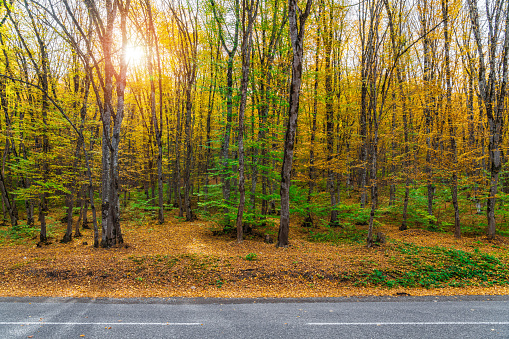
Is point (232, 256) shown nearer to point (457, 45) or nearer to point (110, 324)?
point (110, 324)

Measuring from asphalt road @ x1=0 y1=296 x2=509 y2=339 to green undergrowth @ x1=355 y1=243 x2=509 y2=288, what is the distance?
86cm

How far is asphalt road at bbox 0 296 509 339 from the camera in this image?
458 centimetres

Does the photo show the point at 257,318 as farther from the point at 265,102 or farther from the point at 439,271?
the point at 265,102

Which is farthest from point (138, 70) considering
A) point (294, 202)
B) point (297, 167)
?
point (294, 202)

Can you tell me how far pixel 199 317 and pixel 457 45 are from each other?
63.4 ft

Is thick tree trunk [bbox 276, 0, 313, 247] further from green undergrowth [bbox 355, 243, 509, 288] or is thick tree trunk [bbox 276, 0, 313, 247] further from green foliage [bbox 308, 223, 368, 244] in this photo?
green undergrowth [bbox 355, 243, 509, 288]

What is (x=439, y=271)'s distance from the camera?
7.59 meters

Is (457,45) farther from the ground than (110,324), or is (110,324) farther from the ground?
(457,45)

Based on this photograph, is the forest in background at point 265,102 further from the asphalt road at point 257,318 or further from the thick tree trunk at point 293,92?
the asphalt road at point 257,318

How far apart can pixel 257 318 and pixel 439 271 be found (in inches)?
277

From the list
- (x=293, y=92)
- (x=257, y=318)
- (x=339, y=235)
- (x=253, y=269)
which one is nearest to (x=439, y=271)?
(x=339, y=235)

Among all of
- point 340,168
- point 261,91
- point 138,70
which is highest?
point 138,70

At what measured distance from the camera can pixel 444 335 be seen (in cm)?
453

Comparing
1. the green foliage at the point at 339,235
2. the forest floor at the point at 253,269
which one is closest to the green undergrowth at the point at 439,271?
the forest floor at the point at 253,269
